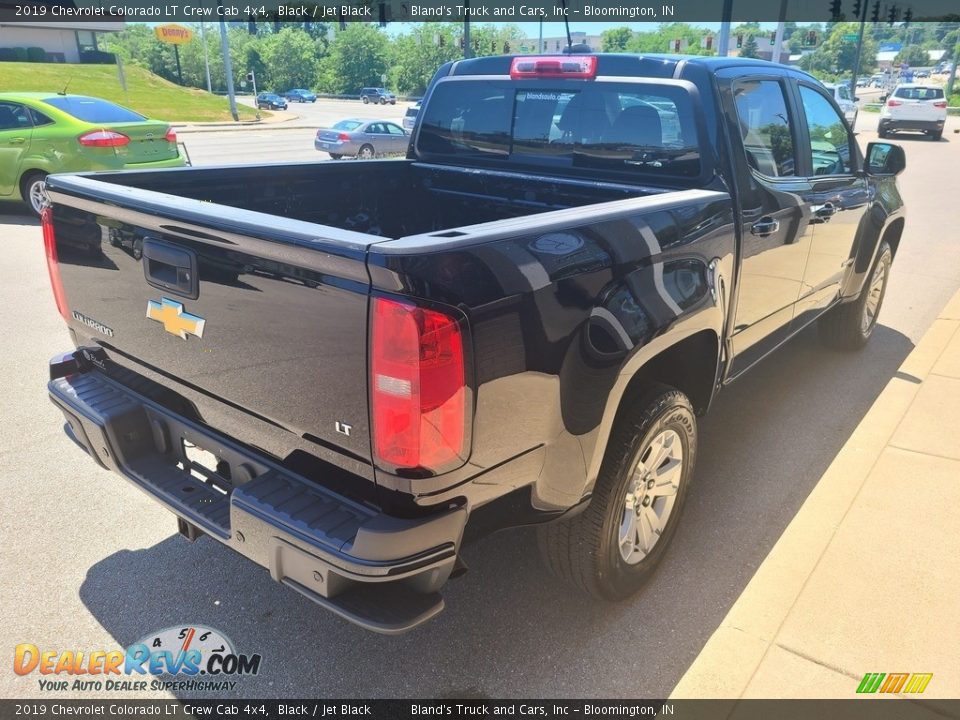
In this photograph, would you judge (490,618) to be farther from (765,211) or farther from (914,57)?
(914,57)

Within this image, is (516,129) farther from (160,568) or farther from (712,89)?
Result: (160,568)

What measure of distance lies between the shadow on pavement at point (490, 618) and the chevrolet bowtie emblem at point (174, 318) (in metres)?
1.07

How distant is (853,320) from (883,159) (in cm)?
121

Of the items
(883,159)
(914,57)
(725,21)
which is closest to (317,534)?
(883,159)

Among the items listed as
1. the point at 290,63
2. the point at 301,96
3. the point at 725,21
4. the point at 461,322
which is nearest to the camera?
the point at 461,322

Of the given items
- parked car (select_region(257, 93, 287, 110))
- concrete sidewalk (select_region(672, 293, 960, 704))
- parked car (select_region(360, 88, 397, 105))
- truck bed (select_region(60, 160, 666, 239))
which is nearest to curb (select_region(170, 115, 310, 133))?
parked car (select_region(257, 93, 287, 110))

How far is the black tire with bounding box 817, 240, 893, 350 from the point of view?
17.3 ft

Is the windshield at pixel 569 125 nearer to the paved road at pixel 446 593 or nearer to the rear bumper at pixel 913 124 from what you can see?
the paved road at pixel 446 593

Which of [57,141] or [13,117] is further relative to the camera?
[13,117]

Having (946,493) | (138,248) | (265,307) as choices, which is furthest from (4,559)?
(946,493)

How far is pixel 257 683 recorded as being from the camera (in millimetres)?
2490

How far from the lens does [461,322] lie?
184cm

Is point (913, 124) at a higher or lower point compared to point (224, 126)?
higher

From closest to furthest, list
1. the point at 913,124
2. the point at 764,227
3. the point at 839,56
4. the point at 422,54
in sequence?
1. the point at 764,227
2. the point at 913,124
3. the point at 422,54
4. the point at 839,56
